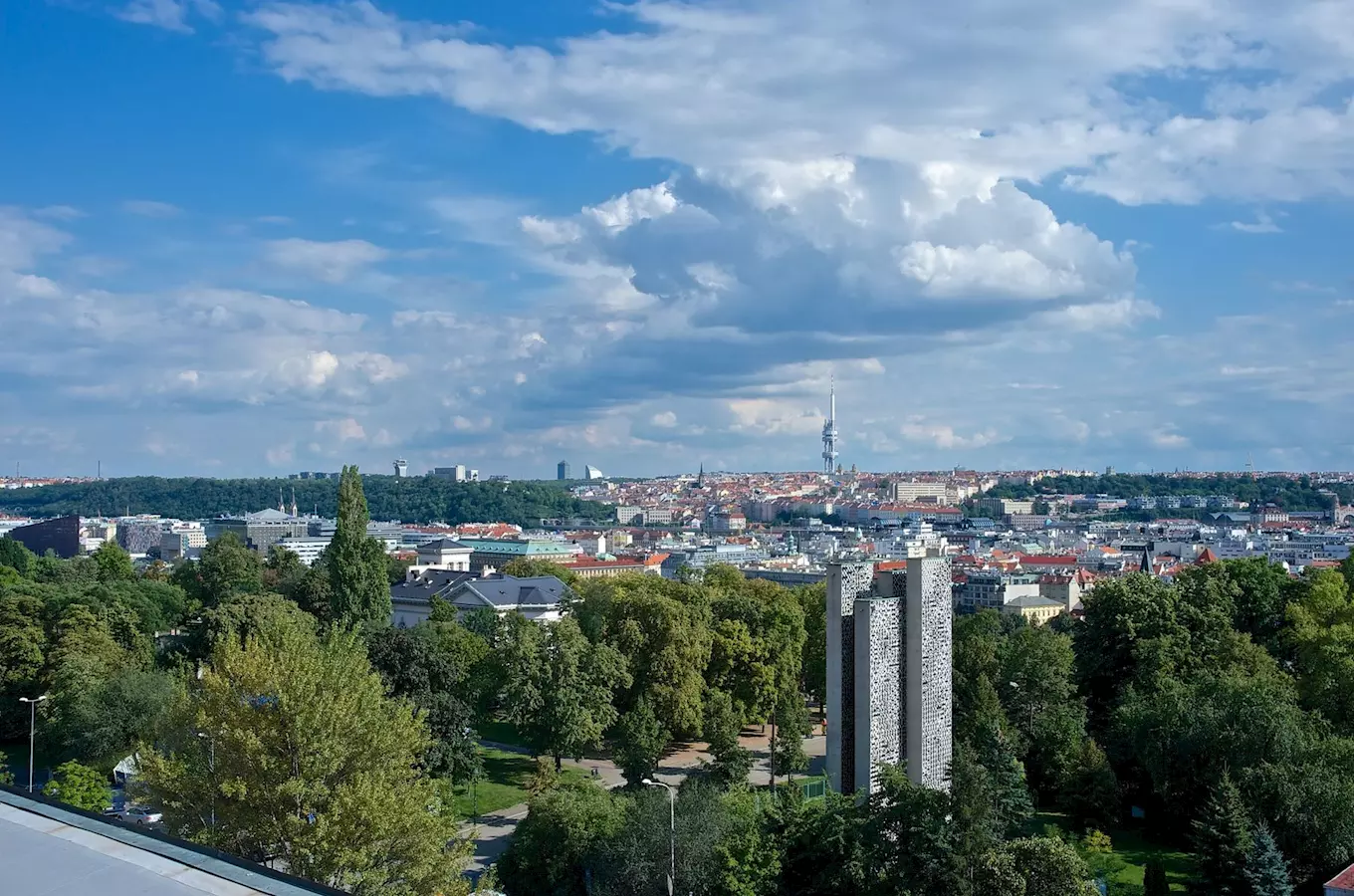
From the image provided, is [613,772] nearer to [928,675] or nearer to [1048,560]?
[928,675]

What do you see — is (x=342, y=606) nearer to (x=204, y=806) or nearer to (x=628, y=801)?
(x=628, y=801)

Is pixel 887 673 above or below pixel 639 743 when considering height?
above

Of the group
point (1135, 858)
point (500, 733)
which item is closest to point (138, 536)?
point (500, 733)

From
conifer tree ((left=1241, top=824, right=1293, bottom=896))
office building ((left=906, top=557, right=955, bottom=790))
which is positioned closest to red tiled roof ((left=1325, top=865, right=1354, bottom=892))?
conifer tree ((left=1241, top=824, right=1293, bottom=896))

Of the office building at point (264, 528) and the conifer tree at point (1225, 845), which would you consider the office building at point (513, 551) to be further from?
the conifer tree at point (1225, 845)

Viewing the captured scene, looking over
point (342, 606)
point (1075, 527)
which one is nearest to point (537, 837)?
point (342, 606)

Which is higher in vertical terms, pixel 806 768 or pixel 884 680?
pixel 884 680
